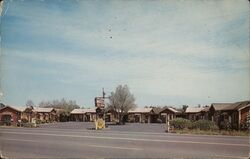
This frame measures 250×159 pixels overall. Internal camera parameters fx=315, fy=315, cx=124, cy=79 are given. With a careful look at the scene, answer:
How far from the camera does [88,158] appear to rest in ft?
35.1

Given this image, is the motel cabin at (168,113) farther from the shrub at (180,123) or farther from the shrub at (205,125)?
the shrub at (205,125)

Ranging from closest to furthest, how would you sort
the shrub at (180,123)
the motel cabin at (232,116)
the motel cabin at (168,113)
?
the motel cabin at (232,116) → the shrub at (180,123) → the motel cabin at (168,113)

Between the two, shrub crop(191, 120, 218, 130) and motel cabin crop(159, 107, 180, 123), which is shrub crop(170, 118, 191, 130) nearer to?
shrub crop(191, 120, 218, 130)

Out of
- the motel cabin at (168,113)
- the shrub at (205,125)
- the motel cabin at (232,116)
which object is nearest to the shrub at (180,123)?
the shrub at (205,125)

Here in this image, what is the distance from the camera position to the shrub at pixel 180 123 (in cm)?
2866

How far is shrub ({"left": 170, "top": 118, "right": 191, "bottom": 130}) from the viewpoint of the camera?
94.0 ft

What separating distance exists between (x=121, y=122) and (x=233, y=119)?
23153mm

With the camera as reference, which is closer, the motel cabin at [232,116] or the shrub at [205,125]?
the motel cabin at [232,116]

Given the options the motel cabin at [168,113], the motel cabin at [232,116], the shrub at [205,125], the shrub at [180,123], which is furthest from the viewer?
the motel cabin at [168,113]

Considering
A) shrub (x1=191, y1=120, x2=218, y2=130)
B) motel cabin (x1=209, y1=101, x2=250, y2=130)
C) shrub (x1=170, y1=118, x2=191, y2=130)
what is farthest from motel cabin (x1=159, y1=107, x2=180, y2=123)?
shrub (x1=191, y1=120, x2=218, y2=130)

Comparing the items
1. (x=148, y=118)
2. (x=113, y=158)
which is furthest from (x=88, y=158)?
(x=148, y=118)

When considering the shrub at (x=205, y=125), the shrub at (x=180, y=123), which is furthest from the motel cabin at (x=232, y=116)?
the shrub at (x=180, y=123)

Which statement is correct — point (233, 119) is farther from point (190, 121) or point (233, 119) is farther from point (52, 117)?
point (52, 117)

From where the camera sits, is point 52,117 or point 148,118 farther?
point 148,118
